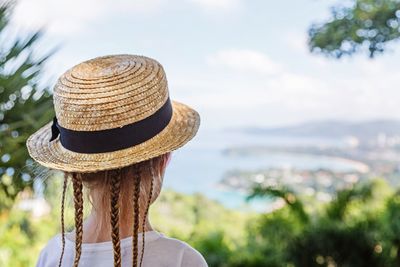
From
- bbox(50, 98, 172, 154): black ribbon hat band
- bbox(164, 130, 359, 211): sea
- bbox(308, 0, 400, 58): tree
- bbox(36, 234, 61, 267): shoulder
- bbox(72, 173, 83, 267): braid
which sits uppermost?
bbox(50, 98, 172, 154): black ribbon hat band

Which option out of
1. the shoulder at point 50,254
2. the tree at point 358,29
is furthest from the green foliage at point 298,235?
the shoulder at point 50,254

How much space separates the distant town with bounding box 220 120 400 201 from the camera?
399 cm

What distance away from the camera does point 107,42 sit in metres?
3.75

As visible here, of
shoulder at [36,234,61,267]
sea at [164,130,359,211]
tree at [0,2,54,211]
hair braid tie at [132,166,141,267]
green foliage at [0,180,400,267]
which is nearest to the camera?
hair braid tie at [132,166,141,267]

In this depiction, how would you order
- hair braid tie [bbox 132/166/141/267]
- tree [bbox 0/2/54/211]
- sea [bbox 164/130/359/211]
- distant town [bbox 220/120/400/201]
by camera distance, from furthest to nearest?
1. sea [bbox 164/130/359/211]
2. distant town [bbox 220/120/400/201]
3. tree [bbox 0/2/54/211]
4. hair braid tie [bbox 132/166/141/267]

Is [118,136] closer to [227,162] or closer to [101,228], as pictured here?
[101,228]

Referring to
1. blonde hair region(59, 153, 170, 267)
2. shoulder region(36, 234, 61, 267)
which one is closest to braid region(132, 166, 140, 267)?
blonde hair region(59, 153, 170, 267)

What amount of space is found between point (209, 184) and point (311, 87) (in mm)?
1217

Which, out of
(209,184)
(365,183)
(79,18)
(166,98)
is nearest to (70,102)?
(166,98)

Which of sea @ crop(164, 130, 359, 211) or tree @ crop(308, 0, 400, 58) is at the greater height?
tree @ crop(308, 0, 400, 58)

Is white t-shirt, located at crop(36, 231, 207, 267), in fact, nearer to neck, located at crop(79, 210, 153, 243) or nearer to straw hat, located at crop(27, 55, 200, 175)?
neck, located at crop(79, 210, 153, 243)

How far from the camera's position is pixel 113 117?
3.35 ft

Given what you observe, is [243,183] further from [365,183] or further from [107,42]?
[107,42]

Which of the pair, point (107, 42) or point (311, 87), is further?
point (311, 87)
